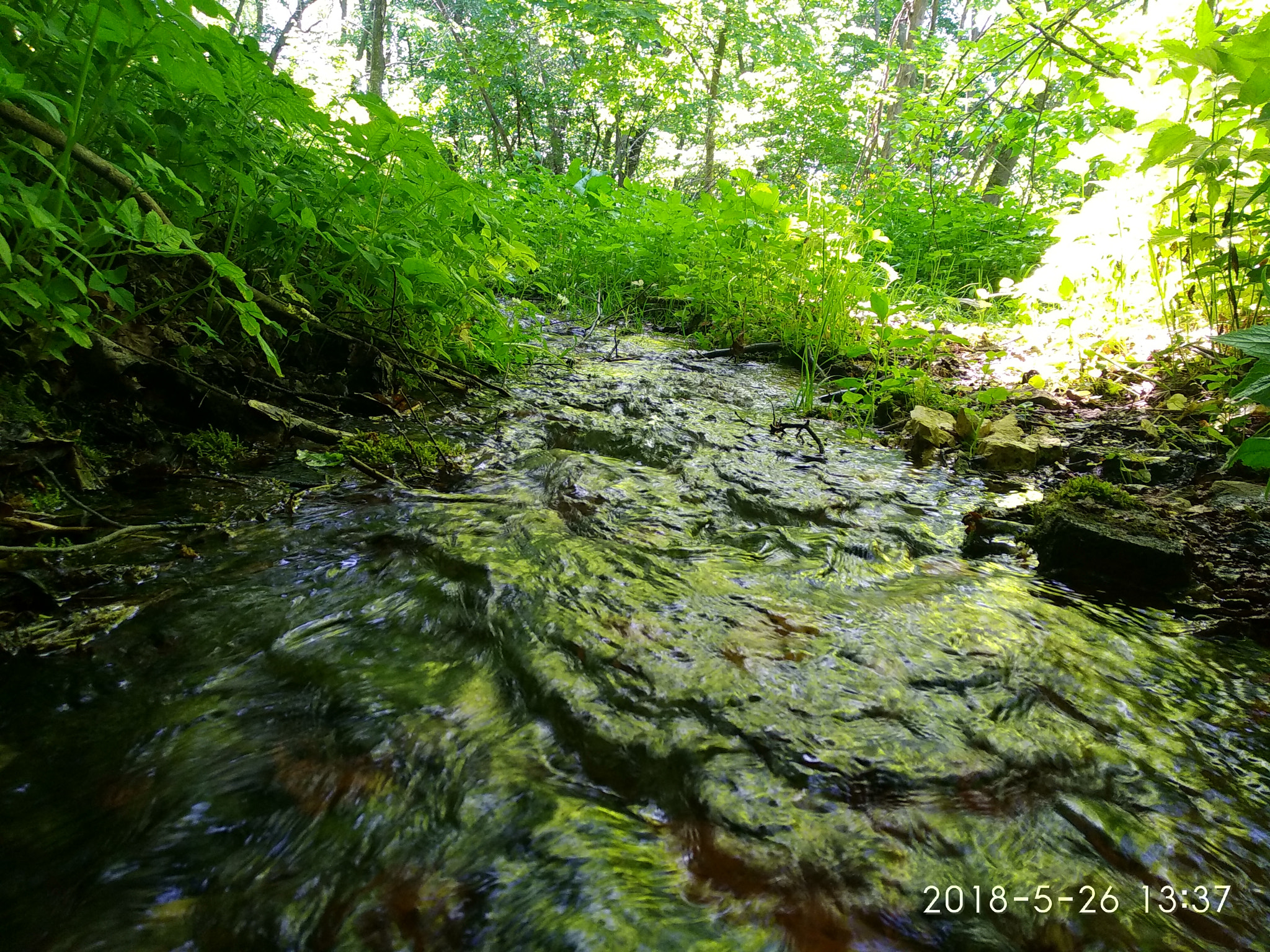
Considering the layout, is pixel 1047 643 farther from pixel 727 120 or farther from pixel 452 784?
pixel 727 120

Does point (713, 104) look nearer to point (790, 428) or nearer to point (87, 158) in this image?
point (790, 428)

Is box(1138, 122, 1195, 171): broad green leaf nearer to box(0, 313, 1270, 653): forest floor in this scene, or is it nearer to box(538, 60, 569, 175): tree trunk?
box(0, 313, 1270, 653): forest floor

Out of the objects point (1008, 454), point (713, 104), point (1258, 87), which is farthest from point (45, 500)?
point (713, 104)

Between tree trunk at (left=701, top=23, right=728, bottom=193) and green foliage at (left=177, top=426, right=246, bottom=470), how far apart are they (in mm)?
13351

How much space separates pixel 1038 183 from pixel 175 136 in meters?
20.5

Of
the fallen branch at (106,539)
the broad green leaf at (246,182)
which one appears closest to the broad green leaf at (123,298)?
the broad green leaf at (246,182)

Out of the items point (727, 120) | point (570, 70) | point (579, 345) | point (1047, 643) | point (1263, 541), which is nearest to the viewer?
point (1047, 643)

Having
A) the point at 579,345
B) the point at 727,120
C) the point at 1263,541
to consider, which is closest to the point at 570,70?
the point at 727,120

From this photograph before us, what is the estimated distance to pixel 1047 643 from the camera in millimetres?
1544

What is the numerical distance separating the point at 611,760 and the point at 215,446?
1.81 metres

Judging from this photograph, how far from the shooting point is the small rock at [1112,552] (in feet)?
5.98

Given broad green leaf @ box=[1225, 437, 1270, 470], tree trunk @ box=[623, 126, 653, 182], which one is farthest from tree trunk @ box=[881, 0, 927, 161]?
broad green leaf @ box=[1225, 437, 1270, 470]

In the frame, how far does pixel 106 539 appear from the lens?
1397 mm

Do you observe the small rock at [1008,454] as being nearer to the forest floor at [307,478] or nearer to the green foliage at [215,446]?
the forest floor at [307,478]
